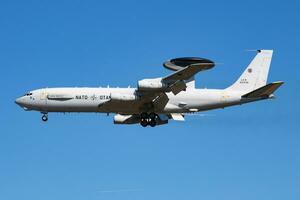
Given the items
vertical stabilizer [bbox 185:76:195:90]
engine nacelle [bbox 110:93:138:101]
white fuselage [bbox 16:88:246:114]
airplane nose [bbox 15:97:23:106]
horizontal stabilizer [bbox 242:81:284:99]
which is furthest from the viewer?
airplane nose [bbox 15:97:23:106]

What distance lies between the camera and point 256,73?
7175cm

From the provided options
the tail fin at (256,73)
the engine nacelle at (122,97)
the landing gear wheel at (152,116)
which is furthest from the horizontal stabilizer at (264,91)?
the engine nacelle at (122,97)

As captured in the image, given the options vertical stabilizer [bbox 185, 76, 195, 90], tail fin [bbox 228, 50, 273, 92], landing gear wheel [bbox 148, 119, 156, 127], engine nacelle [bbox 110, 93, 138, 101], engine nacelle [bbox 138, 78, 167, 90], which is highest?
tail fin [bbox 228, 50, 273, 92]

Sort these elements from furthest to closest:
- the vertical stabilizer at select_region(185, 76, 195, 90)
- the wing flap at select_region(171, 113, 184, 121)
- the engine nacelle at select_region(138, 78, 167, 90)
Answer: the wing flap at select_region(171, 113, 184, 121) < the vertical stabilizer at select_region(185, 76, 195, 90) < the engine nacelle at select_region(138, 78, 167, 90)

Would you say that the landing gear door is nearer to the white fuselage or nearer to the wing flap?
the white fuselage

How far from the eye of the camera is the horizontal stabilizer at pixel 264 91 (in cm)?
6388

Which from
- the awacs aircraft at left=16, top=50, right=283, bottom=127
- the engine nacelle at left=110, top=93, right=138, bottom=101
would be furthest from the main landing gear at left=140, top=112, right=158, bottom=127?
the engine nacelle at left=110, top=93, right=138, bottom=101

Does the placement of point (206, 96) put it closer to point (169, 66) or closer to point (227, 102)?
point (227, 102)

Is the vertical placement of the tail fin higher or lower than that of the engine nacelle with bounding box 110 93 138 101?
higher

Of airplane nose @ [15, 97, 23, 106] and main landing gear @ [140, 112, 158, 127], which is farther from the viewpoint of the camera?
airplane nose @ [15, 97, 23, 106]

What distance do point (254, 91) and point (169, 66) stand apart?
9402mm

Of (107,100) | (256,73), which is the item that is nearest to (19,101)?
(107,100)

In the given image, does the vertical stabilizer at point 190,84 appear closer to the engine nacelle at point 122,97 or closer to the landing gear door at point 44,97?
the engine nacelle at point 122,97

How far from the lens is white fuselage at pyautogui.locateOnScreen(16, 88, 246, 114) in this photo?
6656 cm
